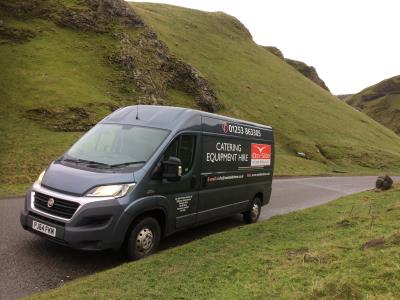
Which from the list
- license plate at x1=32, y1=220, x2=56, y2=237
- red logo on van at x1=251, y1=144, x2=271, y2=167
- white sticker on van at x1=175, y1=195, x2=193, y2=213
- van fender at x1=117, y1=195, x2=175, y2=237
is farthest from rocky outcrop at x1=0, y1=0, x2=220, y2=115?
license plate at x1=32, y1=220, x2=56, y2=237

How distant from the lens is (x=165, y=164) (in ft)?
25.8

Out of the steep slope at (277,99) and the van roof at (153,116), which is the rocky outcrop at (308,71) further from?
the van roof at (153,116)

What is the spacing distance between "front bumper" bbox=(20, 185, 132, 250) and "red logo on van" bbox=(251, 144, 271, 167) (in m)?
5.55

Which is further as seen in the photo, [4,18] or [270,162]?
[4,18]

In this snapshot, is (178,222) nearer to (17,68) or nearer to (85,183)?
(85,183)

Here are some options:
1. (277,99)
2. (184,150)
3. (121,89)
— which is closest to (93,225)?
(184,150)

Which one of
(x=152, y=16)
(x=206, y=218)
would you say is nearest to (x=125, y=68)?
(x=206, y=218)

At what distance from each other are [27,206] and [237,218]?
22.5ft

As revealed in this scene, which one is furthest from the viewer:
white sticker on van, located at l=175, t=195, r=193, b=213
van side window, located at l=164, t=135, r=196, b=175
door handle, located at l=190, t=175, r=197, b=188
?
door handle, located at l=190, t=175, r=197, b=188

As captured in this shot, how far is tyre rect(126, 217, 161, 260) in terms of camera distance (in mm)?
7379

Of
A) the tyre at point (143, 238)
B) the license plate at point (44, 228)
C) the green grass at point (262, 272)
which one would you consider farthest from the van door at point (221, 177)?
the license plate at point (44, 228)

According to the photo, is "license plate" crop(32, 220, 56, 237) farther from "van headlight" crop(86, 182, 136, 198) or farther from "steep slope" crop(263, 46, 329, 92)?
"steep slope" crop(263, 46, 329, 92)

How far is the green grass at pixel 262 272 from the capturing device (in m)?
4.95

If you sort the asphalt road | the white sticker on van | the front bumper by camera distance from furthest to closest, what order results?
the white sticker on van, the front bumper, the asphalt road
